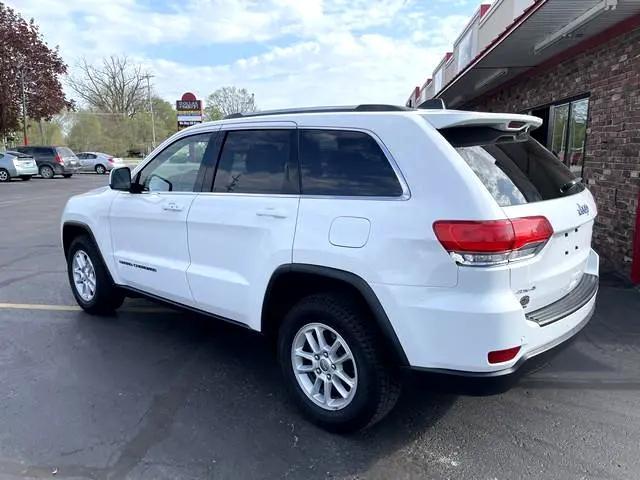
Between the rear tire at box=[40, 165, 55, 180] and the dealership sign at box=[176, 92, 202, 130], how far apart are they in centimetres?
1170

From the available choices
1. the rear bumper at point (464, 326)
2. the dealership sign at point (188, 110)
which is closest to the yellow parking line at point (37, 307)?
the rear bumper at point (464, 326)

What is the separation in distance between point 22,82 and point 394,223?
1477 inches

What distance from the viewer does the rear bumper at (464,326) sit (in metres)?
2.33

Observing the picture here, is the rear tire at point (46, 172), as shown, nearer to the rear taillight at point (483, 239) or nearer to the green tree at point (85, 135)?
the green tree at point (85, 135)

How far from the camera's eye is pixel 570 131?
807 centimetres

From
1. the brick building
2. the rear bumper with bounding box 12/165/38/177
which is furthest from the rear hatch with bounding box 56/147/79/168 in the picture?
the brick building

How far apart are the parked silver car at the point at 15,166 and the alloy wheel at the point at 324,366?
83.9 ft

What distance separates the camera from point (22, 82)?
32594 mm

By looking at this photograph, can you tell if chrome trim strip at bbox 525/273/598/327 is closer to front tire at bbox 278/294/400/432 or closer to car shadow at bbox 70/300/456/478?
car shadow at bbox 70/300/456/478

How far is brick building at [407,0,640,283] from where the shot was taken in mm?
5738

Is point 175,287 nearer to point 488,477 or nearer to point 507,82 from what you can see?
point 488,477

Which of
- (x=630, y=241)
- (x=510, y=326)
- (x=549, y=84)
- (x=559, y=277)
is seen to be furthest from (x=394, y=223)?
(x=549, y=84)

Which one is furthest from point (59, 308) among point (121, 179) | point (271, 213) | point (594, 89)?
point (594, 89)

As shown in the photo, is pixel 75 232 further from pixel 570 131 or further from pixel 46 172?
pixel 46 172
